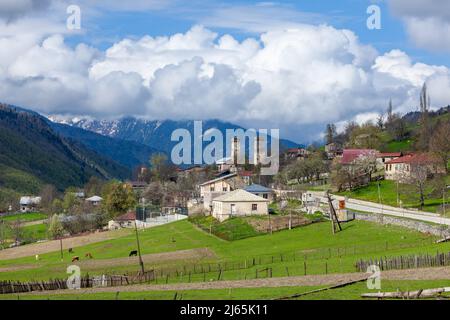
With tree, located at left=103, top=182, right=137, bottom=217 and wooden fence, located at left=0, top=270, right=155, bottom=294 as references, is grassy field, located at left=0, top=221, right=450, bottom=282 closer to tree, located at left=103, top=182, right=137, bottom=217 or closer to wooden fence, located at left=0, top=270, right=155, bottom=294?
wooden fence, located at left=0, top=270, right=155, bottom=294

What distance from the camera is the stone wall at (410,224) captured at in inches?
2741

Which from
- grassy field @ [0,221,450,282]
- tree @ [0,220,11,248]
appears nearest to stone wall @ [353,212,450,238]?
grassy field @ [0,221,450,282]

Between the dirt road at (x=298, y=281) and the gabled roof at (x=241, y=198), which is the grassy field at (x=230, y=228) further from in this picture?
the dirt road at (x=298, y=281)

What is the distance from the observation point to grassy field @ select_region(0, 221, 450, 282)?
6088 centimetres

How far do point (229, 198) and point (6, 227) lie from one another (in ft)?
232

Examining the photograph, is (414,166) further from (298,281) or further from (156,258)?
(298,281)

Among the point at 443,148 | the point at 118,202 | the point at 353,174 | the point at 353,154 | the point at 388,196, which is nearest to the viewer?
the point at 388,196

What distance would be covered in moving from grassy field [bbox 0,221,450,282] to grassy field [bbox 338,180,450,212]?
19334 millimetres

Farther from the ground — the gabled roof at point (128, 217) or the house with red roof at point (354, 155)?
the house with red roof at point (354, 155)

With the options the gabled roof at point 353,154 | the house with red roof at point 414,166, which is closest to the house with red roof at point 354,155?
the gabled roof at point 353,154

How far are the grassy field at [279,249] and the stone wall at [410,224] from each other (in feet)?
3.43

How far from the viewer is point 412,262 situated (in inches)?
2063

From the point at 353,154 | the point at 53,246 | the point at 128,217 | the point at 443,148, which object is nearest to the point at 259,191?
the point at 128,217

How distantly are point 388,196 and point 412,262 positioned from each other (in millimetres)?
67993
